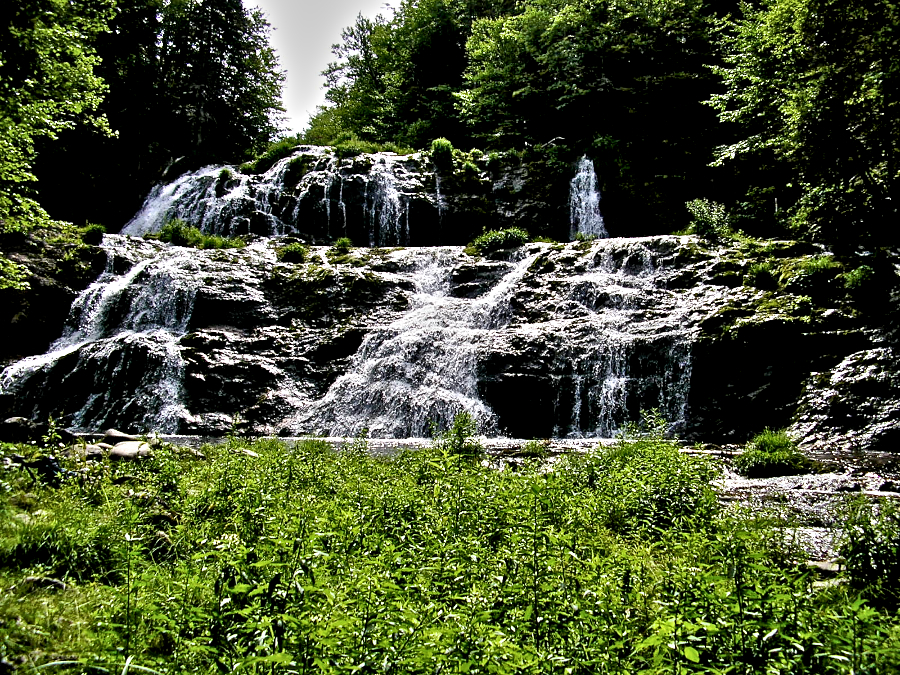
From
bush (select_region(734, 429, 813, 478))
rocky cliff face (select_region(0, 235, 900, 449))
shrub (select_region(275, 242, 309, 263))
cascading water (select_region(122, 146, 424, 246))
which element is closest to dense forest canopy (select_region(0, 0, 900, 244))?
rocky cliff face (select_region(0, 235, 900, 449))

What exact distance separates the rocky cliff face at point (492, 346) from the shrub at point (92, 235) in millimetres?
1153

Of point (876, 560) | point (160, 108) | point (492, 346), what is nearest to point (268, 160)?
point (160, 108)

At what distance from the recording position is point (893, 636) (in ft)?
9.30

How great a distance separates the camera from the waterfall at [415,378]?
A: 48.3 feet

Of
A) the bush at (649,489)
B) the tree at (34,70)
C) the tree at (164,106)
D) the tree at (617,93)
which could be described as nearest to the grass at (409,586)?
the bush at (649,489)

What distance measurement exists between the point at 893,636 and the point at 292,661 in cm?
296

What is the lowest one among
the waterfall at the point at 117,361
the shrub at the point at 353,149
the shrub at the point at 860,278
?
the waterfall at the point at 117,361

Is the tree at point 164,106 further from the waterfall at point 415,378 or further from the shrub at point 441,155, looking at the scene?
the waterfall at point 415,378

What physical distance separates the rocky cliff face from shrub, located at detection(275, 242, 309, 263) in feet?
3.66

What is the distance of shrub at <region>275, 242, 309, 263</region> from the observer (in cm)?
2061

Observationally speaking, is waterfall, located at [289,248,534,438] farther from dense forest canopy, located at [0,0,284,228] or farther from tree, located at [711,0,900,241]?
dense forest canopy, located at [0,0,284,228]

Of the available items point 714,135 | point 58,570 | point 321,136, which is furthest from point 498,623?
point 321,136

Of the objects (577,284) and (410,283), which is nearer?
(577,284)

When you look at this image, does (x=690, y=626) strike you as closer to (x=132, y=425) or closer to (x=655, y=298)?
(x=655, y=298)
